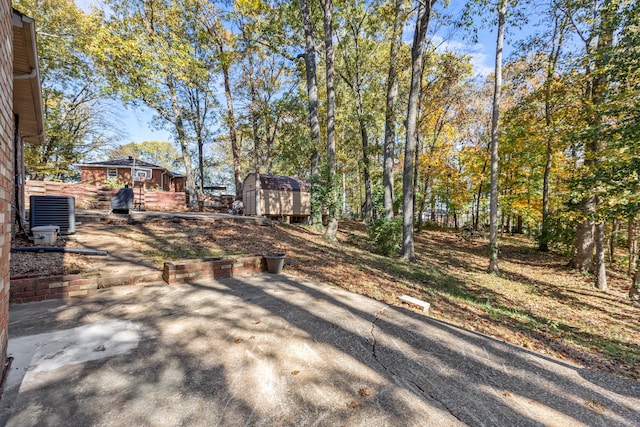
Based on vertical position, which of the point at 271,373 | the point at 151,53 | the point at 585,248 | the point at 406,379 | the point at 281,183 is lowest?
the point at 585,248

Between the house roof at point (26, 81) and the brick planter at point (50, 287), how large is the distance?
11.1 feet

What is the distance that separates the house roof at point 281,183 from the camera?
1491 centimetres

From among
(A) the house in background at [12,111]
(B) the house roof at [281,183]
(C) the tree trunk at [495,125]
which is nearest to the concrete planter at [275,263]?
(A) the house in background at [12,111]

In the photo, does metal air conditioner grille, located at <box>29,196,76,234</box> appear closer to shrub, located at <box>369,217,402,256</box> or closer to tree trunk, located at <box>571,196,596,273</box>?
shrub, located at <box>369,217,402,256</box>

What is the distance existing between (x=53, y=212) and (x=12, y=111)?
4.95 metres

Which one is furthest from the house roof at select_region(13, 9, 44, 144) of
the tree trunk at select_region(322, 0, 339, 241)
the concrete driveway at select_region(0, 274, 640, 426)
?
the tree trunk at select_region(322, 0, 339, 241)

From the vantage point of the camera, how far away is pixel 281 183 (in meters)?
15.4

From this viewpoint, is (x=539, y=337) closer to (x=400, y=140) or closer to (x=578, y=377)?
(x=578, y=377)

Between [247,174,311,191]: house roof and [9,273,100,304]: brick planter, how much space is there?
37.2ft

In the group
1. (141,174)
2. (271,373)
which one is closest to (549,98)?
(271,373)

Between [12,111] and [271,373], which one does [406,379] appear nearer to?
[271,373]

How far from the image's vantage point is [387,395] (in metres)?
2.08

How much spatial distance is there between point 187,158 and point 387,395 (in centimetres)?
1729

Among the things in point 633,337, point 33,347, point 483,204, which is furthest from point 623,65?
point 483,204
